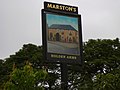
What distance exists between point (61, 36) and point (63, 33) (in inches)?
12.6

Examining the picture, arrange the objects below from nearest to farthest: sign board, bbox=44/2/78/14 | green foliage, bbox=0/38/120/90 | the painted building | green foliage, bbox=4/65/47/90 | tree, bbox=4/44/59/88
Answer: green foliage, bbox=4/65/47/90, the painted building, sign board, bbox=44/2/78/14, green foliage, bbox=0/38/120/90, tree, bbox=4/44/59/88

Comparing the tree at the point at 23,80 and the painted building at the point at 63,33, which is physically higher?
the painted building at the point at 63,33

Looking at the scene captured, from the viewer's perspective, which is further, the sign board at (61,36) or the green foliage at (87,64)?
the green foliage at (87,64)

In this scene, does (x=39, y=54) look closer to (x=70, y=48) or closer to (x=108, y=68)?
(x=108, y=68)

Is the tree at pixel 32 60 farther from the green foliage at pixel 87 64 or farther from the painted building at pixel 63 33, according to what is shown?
the painted building at pixel 63 33

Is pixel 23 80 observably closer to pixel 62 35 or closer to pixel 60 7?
pixel 62 35

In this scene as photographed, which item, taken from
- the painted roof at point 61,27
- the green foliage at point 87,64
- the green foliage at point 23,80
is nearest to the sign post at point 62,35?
the painted roof at point 61,27

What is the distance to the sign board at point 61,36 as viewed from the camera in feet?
94.4

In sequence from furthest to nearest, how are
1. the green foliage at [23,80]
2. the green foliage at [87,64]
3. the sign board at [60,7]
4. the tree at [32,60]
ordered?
the tree at [32,60] → the green foliage at [87,64] → the sign board at [60,7] → the green foliage at [23,80]

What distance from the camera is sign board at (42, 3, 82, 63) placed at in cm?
2877

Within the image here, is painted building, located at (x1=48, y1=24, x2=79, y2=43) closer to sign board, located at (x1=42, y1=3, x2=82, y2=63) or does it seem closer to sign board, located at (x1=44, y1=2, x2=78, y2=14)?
sign board, located at (x1=42, y1=3, x2=82, y2=63)

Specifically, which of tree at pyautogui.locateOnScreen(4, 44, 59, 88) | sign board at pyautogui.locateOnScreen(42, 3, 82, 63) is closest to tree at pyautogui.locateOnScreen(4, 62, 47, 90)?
sign board at pyautogui.locateOnScreen(42, 3, 82, 63)

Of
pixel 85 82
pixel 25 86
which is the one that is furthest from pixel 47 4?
pixel 85 82

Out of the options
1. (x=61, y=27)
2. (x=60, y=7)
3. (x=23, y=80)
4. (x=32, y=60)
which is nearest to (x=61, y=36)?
(x=61, y=27)
